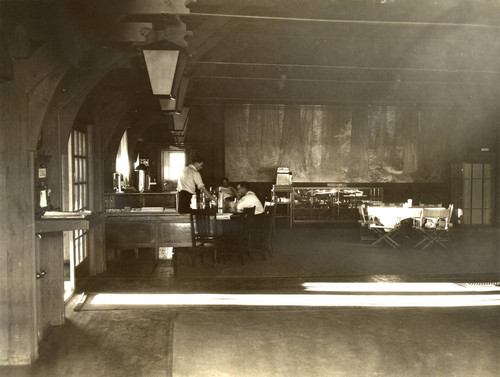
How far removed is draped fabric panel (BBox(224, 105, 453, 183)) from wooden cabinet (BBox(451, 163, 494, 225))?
3.01 feet

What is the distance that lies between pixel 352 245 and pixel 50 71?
8.20m

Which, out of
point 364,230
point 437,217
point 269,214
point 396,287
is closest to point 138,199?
point 269,214

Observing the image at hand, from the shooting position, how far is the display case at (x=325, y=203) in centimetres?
1542

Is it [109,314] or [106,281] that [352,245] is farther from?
[109,314]

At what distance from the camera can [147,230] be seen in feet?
30.3

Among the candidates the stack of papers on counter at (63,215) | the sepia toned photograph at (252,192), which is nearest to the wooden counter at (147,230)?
the sepia toned photograph at (252,192)

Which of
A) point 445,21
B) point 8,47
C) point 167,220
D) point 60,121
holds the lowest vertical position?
point 167,220

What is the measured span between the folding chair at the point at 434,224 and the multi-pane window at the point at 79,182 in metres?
6.44

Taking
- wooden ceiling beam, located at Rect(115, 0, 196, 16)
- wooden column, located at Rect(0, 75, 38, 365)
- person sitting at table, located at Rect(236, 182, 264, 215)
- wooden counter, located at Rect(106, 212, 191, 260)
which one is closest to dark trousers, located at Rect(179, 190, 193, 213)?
wooden counter, located at Rect(106, 212, 191, 260)

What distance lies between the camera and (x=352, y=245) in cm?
1145

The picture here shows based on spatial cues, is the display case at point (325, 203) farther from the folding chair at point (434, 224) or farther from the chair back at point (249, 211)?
the chair back at point (249, 211)

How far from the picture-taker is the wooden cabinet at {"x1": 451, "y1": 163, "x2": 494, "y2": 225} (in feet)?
51.5

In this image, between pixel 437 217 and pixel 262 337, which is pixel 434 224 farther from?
pixel 262 337

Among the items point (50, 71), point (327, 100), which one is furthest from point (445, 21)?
point (327, 100)
